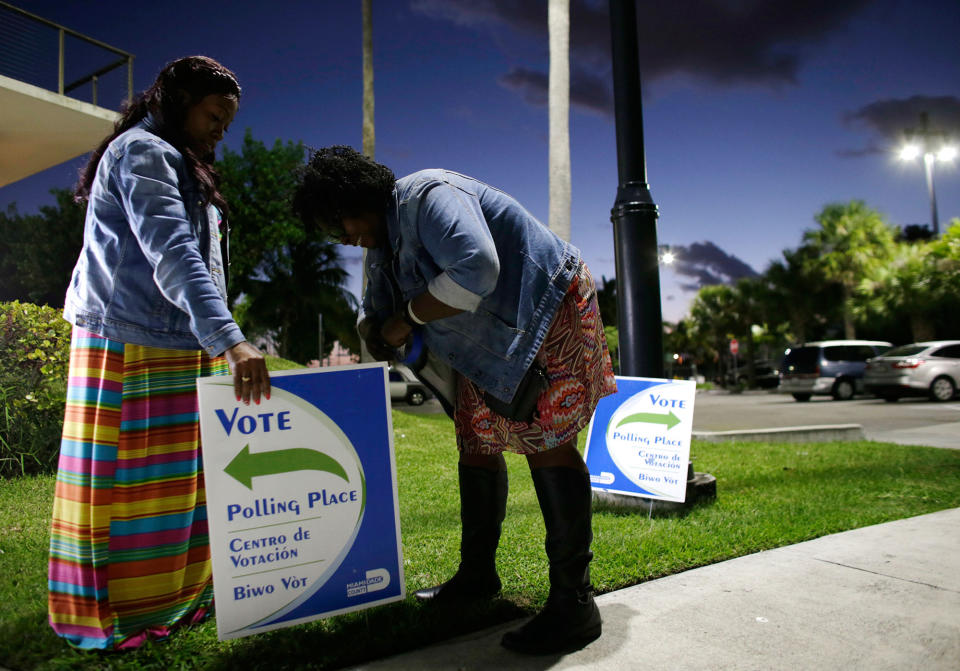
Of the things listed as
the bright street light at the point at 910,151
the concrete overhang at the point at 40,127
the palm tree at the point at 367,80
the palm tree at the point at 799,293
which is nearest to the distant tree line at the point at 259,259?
the concrete overhang at the point at 40,127

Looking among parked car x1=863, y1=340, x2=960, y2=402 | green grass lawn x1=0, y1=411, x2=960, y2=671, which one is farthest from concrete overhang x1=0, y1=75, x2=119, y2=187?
parked car x1=863, y1=340, x2=960, y2=402

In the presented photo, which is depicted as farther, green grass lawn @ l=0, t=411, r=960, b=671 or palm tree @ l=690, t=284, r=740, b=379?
palm tree @ l=690, t=284, r=740, b=379

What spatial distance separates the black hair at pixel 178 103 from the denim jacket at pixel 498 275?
697mm

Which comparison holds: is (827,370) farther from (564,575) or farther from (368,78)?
(564,575)

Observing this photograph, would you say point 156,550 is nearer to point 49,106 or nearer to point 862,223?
point 49,106

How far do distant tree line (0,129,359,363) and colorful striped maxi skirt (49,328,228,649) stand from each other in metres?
4.18

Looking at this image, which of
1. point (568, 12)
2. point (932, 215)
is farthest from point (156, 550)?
point (932, 215)

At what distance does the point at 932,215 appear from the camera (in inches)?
1182

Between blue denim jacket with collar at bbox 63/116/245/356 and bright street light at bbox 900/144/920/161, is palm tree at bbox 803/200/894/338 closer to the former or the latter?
bright street light at bbox 900/144/920/161

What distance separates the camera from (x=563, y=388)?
2275 millimetres

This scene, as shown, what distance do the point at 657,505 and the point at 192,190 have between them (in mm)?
3158

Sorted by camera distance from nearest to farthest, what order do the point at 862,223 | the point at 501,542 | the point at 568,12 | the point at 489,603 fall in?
the point at 489,603 < the point at 501,542 < the point at 568,12 < the point at 862,223

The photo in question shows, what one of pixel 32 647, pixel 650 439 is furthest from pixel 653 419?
pixel 32 647

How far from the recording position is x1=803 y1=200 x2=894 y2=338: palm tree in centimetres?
3228
